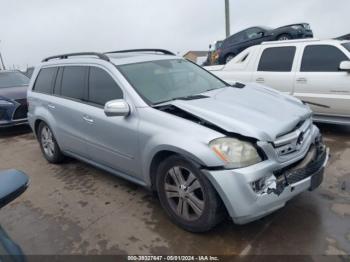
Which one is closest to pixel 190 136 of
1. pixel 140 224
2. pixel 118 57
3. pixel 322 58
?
pixel 140 224

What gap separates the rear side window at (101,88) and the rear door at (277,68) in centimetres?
354

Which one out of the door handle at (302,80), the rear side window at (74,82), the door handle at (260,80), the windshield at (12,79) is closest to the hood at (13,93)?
the windshield at (12,79)

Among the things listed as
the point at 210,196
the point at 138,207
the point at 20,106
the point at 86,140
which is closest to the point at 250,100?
the point at 210,196

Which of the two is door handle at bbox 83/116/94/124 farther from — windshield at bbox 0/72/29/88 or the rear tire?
windshield at bbox 0/72/29/88

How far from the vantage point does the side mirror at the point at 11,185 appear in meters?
1.69

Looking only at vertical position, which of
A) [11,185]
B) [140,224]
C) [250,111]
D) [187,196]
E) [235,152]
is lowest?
[140,224]

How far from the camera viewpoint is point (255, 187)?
2545mm

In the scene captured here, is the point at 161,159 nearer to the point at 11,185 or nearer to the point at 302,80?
the point at 11,185

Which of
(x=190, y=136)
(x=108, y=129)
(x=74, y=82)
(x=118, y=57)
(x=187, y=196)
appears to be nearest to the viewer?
(x=190, y=136)

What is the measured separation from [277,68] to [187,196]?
4139 millimetres

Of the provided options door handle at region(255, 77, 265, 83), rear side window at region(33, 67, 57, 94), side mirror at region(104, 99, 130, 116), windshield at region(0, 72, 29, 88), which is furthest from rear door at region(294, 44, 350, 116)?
windshield at region(0, 72, 29, 88)

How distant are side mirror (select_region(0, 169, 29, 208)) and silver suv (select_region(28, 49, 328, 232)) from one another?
1.32 metres

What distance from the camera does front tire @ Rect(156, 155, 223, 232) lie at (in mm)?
2705

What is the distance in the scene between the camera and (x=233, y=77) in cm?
673
